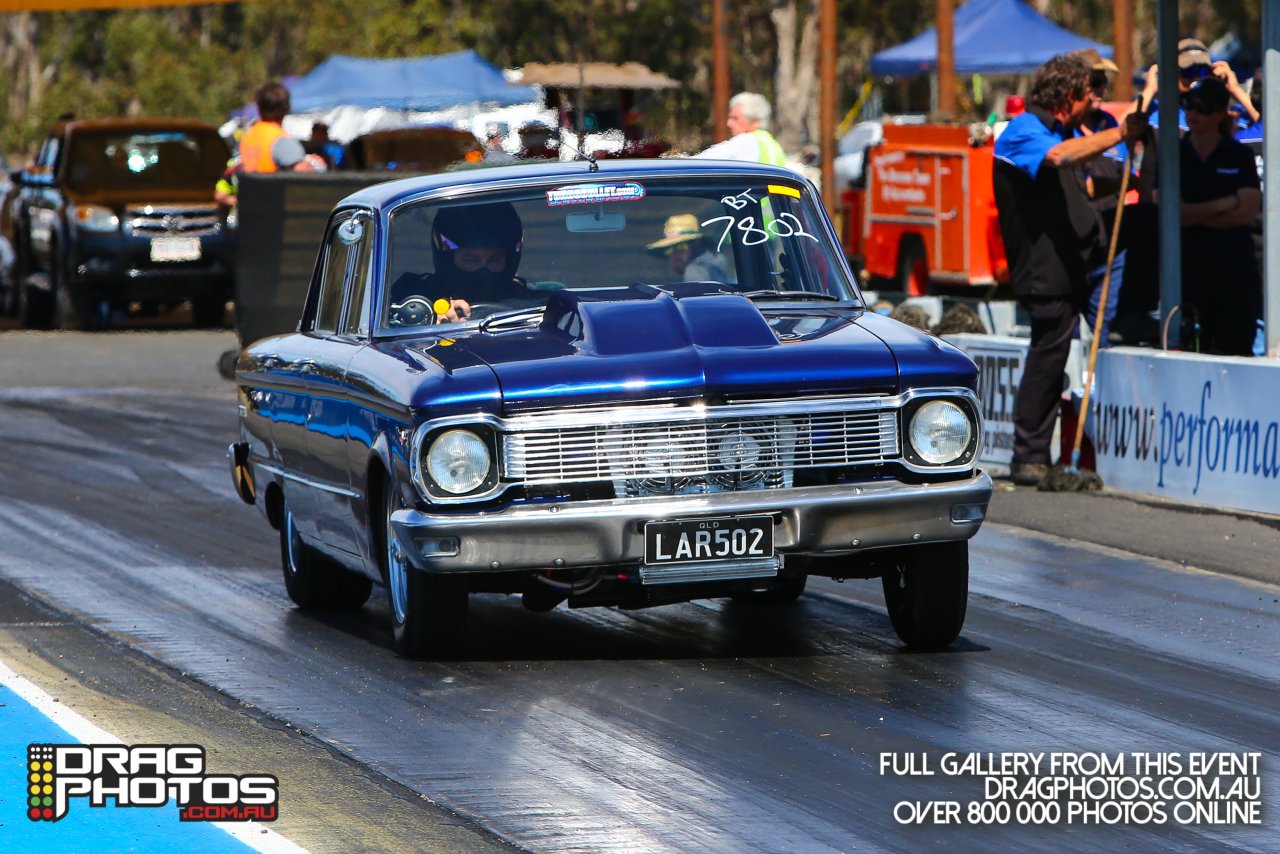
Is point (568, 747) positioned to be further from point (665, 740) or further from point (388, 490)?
point (388, 490)

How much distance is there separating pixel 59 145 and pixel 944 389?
19.9 meters

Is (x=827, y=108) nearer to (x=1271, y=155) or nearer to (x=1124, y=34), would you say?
(x=1124, y=34)

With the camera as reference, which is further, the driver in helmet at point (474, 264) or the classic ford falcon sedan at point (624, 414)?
the driver in helmet at point (474, 264)

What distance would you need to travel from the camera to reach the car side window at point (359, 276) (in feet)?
27.5

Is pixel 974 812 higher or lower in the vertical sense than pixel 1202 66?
lower

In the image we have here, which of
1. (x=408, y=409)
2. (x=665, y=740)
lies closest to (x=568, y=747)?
(x=665, y=740)

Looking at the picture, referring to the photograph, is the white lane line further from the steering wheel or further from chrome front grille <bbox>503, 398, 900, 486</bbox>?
the steering wheel

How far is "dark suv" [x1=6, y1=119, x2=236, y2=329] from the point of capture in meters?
24.0

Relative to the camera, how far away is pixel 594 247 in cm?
831

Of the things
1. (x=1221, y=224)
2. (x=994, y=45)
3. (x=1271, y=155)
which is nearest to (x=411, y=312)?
(x=1271, y=155)

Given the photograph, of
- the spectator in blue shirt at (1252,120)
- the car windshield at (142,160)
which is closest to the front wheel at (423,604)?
the spectator in blue shirt at (1252,120)

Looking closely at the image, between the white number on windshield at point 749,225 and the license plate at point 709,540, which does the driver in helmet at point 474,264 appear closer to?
the white number on windshield at point 749,225

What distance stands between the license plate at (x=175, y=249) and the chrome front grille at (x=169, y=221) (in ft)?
0.25

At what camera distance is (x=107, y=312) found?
2688 cm
